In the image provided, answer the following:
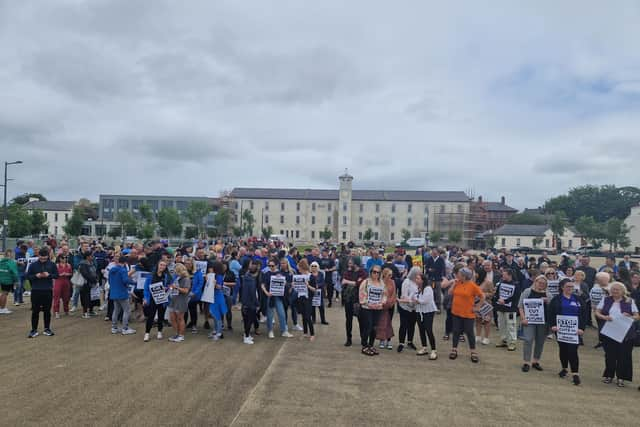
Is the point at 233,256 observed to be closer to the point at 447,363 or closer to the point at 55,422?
the point at 447,363

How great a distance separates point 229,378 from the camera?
7.29 m

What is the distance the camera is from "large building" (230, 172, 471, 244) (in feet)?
332

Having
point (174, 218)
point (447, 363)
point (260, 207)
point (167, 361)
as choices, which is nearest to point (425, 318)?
point (447, 363)

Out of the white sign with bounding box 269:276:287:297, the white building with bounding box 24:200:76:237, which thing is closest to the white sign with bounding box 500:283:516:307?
the white sign with bounding box 269:276:287:297

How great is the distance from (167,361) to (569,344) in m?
7.34

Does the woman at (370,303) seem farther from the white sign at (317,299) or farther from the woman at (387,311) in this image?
the white sign at (317,299)

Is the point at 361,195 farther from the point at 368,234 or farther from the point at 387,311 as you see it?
the point at 387,311

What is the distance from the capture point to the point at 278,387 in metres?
6.91

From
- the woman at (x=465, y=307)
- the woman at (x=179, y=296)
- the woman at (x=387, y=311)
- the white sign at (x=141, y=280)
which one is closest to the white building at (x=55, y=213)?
the white sign at (x=141, y=280)

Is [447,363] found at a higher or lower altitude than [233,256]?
lower

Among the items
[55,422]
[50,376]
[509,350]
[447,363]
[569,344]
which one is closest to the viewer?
[55,422]

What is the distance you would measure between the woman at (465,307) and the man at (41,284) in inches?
342

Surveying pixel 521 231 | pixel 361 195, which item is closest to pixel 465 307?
pixel 521 231

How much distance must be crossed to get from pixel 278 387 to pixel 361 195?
9880 centimetres
